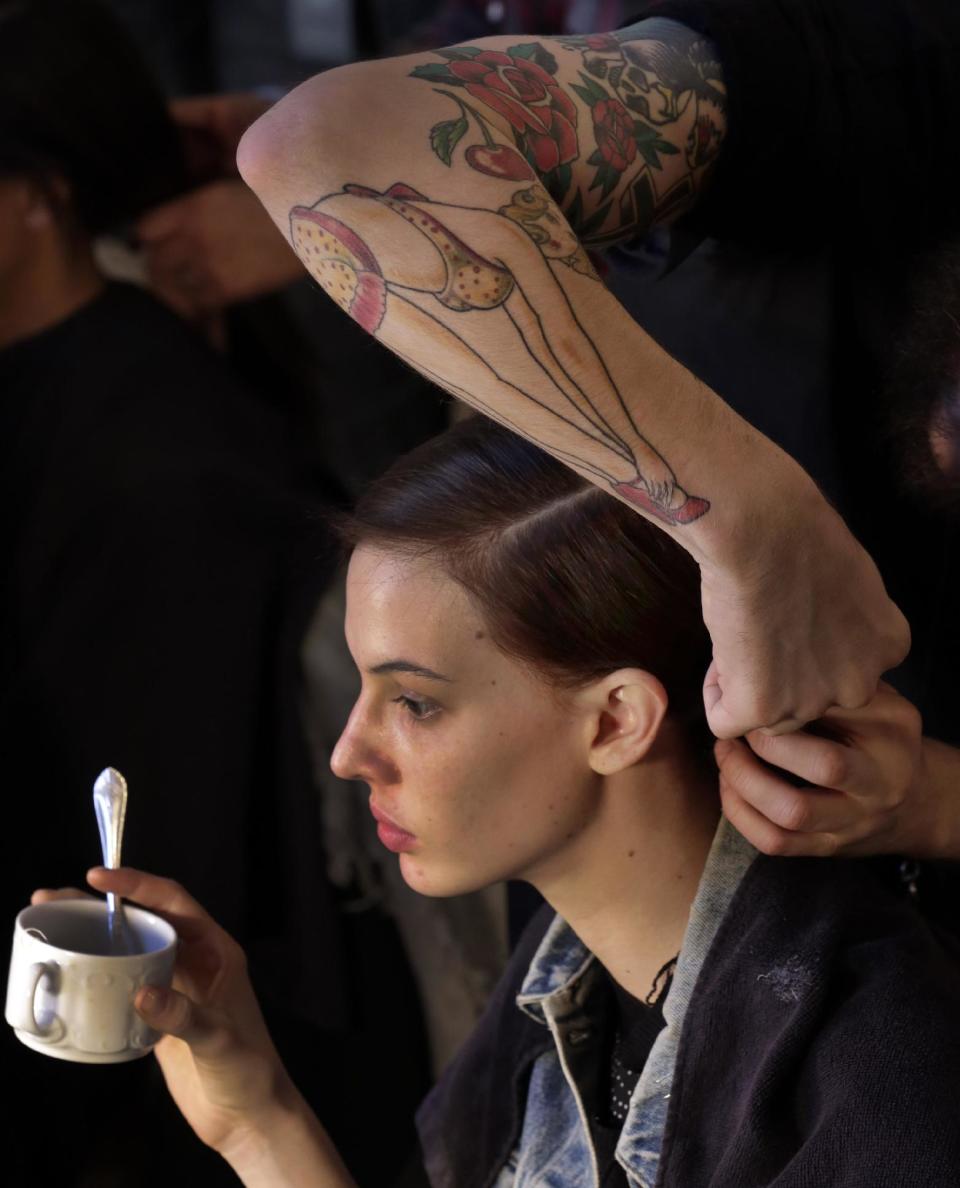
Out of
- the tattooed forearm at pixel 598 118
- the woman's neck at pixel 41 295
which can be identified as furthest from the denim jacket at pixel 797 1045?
the woman's neck at pixel 41 295

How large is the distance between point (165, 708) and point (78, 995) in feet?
2.66

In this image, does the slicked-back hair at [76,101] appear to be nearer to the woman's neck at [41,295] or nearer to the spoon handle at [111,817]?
the woman's neck at [41,295]

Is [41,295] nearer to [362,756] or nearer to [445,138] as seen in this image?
[362,756]

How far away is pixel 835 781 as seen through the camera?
0.98 meters

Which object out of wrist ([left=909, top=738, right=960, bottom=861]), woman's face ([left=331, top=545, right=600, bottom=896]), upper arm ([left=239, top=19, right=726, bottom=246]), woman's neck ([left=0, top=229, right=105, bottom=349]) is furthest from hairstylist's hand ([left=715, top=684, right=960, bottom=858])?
woman's neck ([left=0, top=229, right=105, bottom=349])

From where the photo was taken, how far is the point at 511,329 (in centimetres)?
79

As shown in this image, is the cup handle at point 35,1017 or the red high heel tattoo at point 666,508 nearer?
the red high heel tattoo at point 666,508

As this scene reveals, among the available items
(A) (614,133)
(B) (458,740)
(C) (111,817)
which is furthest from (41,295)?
(A) (614,133)

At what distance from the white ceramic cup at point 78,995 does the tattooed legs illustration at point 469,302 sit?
1.62 ft

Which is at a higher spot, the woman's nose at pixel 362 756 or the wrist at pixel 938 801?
the woman's nose at pixel 362 756

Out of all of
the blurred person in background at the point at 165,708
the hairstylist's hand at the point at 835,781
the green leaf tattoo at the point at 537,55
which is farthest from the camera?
the blurred person in background at the point at 165,708

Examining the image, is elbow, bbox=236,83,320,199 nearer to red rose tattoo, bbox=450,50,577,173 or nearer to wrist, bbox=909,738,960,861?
red rose tattoo, bbox=450,50,577,173

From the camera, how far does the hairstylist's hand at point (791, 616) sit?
0.83 metres

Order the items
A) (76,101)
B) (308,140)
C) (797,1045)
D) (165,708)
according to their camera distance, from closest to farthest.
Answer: (308,140), (797,1045), (165,708), (76,101)
